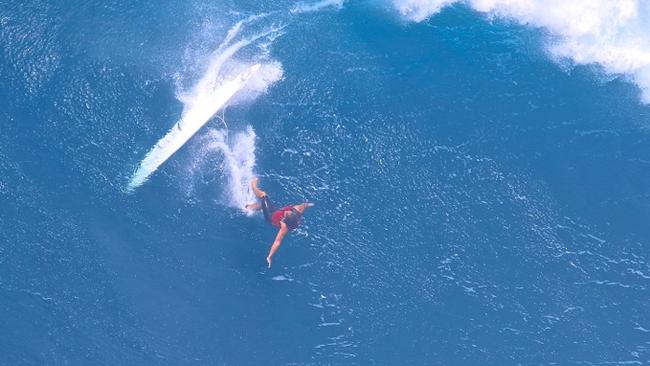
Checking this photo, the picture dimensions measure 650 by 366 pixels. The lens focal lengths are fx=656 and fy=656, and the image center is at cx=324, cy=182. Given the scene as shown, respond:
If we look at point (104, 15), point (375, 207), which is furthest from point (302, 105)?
point (104, 15)

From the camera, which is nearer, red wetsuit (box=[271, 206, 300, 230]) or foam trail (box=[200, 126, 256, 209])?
red wetsuit (box=[271, 206, 300, 230])

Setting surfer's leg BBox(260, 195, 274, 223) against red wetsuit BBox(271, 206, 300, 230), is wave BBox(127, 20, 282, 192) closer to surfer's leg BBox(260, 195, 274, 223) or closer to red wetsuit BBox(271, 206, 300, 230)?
surfer's leg BBox(260, 195, 274, 223)

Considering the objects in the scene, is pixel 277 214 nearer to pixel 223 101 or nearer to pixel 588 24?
pixel 223 101

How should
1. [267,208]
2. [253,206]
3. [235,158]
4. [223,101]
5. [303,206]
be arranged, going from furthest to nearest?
[223,101] → [235,158] → [253,206] → [303,206] → [267,208]

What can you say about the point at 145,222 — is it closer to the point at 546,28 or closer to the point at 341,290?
the point at 341,290

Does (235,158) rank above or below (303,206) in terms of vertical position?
above

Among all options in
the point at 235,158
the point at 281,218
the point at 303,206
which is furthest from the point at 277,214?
the point at 235,158

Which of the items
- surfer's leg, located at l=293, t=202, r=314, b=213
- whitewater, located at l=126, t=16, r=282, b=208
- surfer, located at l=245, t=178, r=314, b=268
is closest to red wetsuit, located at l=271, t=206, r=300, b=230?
surfer, located at l=245, t=178, r=314, b=268
